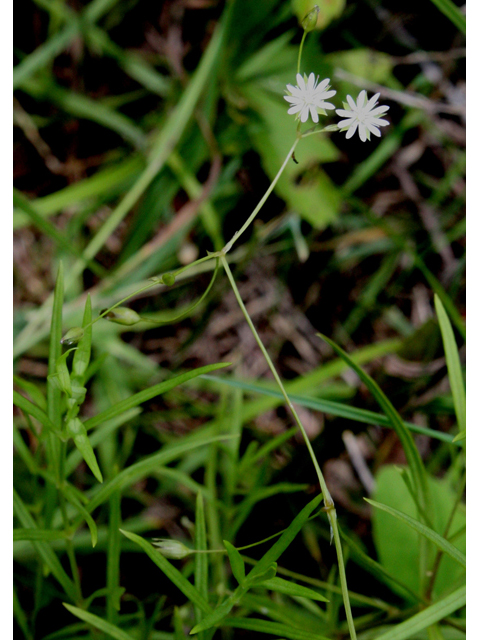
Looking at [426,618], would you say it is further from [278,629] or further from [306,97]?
[306,97]

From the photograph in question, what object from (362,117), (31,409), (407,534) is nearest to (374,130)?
(362,117)

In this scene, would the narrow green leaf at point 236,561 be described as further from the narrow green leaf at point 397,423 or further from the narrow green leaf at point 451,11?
the narrow green leaf at point 451,11

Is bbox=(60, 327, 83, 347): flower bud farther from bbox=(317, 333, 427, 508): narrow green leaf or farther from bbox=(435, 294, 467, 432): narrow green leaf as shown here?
bbox=(435, 294, 467, 432): narrow green leaf

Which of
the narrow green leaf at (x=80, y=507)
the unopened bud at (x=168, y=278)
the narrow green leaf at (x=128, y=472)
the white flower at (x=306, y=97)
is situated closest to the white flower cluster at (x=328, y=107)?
the white flower at (x=306, y=97)

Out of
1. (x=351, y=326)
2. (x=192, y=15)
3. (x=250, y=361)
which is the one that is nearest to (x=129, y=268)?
(x=250, y=361)

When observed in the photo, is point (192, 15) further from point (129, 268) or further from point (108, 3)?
point (129, 268)
